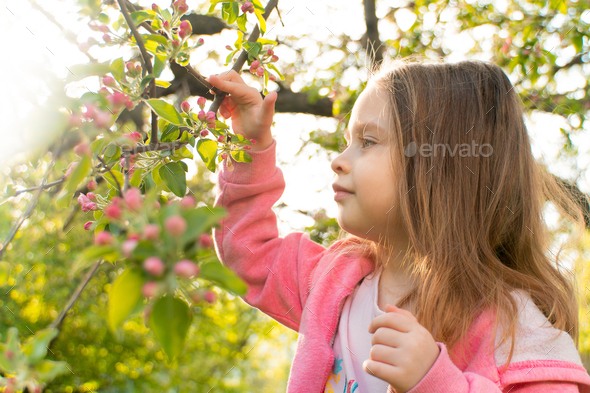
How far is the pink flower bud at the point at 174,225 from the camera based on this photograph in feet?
1.23

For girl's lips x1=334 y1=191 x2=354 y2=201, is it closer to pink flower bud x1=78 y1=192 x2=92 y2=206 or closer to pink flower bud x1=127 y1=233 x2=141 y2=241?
pink flower bud x1=78 y1=192 x2=92 y2=206

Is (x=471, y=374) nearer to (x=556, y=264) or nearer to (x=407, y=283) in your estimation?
(x=407, y=283)

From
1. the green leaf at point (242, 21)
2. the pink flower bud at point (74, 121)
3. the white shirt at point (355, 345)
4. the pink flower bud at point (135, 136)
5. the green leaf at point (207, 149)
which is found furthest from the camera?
the white shirt at point (355, 345)

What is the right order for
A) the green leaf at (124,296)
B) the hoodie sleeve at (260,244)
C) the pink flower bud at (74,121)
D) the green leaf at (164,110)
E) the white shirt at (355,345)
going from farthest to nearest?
the hoodie sleeve at (260,244), the white shirt at (355,345), the green leaf at (164,110), the pink flower bud at (74,121), the green leaf at (124,296)

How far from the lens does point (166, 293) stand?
403mm

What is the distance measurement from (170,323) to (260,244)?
39.9 inches

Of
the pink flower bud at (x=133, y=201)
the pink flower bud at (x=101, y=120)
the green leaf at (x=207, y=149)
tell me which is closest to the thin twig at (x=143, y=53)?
the green leaf at (x=207, y=149)

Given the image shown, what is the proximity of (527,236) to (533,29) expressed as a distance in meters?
1.65

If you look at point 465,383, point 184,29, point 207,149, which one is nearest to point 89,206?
point 207,149

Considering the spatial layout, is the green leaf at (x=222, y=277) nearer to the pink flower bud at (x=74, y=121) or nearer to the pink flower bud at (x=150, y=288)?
the pink flower bud at (x=150, y=288)

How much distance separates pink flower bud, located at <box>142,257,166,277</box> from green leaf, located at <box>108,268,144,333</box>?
0.01 meters

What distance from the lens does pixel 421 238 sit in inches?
48.4

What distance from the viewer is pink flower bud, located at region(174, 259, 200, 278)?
1.21ft

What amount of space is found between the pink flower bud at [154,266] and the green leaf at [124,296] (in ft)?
0.04
